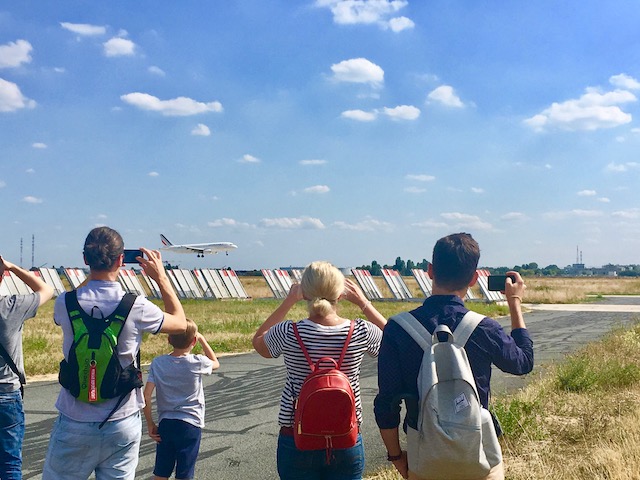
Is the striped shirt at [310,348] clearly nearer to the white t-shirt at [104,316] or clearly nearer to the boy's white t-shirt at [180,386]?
the white t-shirt at [104,316]

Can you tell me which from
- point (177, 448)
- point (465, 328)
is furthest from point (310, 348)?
point (177, 448)

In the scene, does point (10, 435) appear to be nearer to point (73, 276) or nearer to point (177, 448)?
point (177, 448)

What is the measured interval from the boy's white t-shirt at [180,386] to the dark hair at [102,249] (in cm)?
131

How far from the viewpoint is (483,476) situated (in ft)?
9.20

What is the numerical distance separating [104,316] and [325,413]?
1301mm

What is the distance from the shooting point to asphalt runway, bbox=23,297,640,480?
6037 millimetres

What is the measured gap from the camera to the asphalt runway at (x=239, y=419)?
6.04 metres

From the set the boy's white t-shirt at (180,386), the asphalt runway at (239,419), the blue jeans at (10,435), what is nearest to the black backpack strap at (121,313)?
the boy's white t-shirt at (180,386)

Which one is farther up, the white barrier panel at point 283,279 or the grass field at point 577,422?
the white barrier panel at point 283,279

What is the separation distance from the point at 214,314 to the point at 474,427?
24.2 metres

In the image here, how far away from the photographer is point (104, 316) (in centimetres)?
327

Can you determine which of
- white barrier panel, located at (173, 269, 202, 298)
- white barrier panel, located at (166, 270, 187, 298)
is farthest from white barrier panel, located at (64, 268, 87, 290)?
white barrier panel, located at (173, 269, 202, 298)

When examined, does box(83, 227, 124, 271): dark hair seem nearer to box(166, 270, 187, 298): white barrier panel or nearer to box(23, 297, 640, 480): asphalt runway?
box(23, 297, 640, 480): asphalt runway

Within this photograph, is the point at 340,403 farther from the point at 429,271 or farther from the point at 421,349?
the point at 429,271
